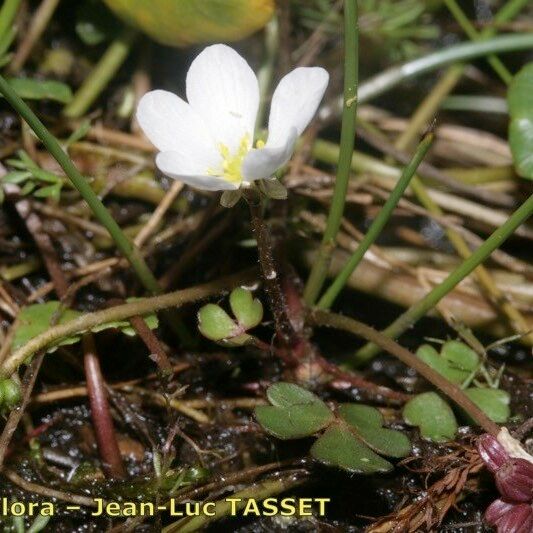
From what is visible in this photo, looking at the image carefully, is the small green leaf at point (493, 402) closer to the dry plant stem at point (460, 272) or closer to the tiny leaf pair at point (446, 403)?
the tiny leaf pair at point (446, 403)

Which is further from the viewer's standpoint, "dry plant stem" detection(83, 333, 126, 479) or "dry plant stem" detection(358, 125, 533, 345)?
"dry plant stem" detection(358, 125, 533, 345)

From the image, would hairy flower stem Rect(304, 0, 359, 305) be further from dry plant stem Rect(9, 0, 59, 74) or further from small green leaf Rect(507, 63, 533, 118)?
dry plant stem Rect(9, 0, 59, 74)

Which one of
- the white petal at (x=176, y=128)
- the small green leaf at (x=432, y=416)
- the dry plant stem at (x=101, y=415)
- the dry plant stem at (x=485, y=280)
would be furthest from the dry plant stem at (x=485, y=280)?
the dry plant stem at (x=101, y=415)

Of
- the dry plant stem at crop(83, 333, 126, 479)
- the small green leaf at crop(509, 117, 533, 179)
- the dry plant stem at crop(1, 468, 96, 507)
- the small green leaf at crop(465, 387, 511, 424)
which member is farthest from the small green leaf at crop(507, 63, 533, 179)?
the dry plant stem at crop(1, 468, 96, 507)

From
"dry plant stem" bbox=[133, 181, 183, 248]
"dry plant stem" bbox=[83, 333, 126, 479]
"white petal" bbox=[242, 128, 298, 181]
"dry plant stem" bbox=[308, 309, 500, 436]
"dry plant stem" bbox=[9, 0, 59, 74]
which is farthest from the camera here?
"dry plant stem" bbox=[9, 0, 59, 74]

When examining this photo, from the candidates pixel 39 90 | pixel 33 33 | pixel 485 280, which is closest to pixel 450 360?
pixel 485 280

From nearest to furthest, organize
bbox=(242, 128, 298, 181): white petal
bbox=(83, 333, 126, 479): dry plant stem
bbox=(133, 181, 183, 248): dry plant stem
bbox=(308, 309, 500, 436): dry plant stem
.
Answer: bbox=(242, 128, 298, 181): white petal < bbox=(308, 309, 500, 436): dry plant stem < bbox=(83, 333, 126, 479): dry plant stem < bbox=(133, 181, 183, 248): dry plant stem

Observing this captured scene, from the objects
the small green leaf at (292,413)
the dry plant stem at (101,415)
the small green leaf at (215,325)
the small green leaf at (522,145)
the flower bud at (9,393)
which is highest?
the small green leaf at (522,145)
